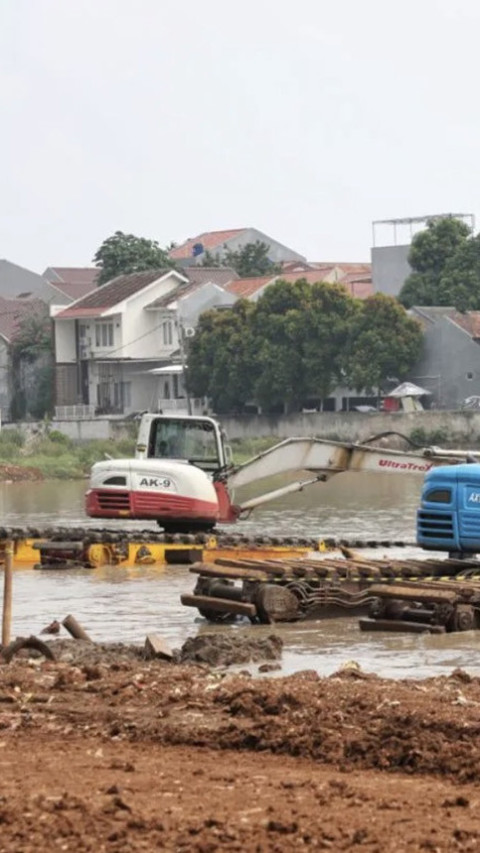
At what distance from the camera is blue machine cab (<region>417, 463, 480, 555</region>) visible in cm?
2128

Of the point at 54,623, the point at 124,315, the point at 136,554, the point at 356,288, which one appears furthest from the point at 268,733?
the point at 356,288

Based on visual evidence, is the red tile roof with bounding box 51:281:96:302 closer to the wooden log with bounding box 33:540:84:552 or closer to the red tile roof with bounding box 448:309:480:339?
the red tile roof with bounding box 448:309:480:339

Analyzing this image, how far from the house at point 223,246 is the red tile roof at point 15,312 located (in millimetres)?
17497

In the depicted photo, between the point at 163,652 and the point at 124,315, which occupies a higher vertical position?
the point at 124,315

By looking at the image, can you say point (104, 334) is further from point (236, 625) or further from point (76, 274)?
point (236, 625)

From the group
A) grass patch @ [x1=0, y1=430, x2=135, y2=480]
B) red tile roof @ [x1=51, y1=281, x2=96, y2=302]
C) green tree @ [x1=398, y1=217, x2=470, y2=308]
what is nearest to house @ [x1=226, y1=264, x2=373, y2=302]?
green tree @ [x1=398, y1=217, x2=470, y2=308]

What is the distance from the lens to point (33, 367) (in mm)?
100375

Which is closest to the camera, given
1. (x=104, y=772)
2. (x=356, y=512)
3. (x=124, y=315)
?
(x=104, y=772)

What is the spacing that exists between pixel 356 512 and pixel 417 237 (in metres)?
50.0

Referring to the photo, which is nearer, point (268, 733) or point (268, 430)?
point (268, 733)

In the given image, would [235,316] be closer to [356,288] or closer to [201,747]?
[356,288]

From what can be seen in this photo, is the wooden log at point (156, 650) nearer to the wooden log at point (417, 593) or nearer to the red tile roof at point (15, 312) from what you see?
the wooden log at point (417, 593)

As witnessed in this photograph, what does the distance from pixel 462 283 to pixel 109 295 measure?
17363 millimetres

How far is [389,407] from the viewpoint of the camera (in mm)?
85500
